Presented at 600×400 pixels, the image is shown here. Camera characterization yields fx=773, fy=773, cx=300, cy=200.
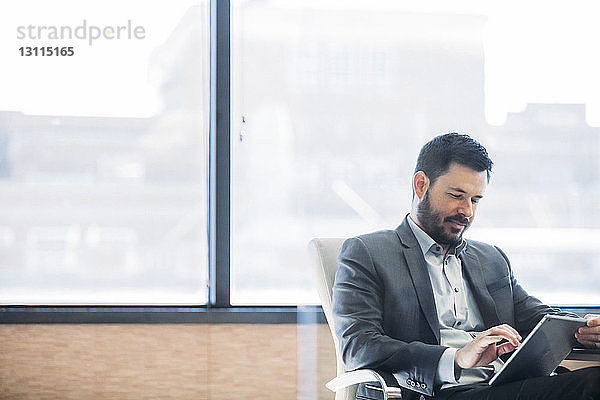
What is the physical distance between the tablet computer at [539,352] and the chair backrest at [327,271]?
59 cm

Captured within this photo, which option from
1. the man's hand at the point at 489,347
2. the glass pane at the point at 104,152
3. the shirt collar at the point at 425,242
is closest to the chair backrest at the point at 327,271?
the shirt collar at the point at 425,242

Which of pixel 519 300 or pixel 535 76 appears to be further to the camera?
pixel 535 76

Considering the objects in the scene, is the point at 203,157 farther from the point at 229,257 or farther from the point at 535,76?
the point at 535,76

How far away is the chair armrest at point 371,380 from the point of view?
6.81 ft

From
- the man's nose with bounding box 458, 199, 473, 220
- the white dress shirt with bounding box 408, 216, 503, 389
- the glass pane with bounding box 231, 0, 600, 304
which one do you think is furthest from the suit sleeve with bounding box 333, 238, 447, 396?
the glass pane with bounding box 231, 0, 600, 304

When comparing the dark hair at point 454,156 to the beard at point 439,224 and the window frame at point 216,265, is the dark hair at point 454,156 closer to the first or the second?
the beard at point 439,224

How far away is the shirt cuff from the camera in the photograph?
6.95ft

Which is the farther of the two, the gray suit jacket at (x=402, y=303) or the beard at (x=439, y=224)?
the beard at (x=439, y=224)

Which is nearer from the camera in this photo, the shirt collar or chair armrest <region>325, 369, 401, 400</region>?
chair armrest <region>325, 369, 401, 400</region>

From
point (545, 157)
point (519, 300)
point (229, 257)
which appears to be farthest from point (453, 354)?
point (545, 157)

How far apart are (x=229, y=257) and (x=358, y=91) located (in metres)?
1.03

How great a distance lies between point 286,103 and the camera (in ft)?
12.4

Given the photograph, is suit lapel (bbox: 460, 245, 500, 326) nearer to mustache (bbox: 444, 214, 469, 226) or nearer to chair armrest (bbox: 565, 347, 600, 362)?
mustache (bbox: 444, 214, 469, 226)

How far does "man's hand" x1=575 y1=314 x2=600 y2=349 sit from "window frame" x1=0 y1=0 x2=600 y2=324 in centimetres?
166
